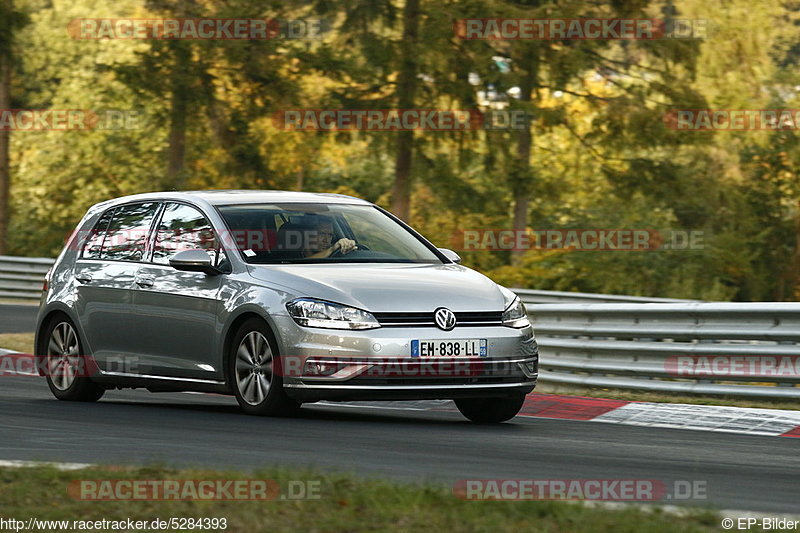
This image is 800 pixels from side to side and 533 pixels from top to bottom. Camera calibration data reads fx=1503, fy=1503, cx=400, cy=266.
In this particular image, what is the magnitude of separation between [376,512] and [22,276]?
2461cm

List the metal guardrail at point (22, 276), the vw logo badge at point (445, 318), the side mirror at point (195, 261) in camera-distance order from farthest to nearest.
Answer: the metal guardrail at point (22, 276) < the side mirror at point (195, 261) < the vw logo badge at point (445, 318)

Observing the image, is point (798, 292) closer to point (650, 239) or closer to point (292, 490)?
point (650, 239)

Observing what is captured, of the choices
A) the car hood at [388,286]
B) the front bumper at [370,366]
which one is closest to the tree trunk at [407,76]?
the car hood at [388,286]

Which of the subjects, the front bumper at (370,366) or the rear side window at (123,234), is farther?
the rear side window at (123,234)

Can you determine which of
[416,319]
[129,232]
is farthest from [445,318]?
[129,232]

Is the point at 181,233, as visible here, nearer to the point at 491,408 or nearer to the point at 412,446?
the point at 491,408

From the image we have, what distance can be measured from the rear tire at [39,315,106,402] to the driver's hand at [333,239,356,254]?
2.37 m

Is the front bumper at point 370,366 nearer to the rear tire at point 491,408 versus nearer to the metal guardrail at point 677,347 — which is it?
the rear tire at point 491,408

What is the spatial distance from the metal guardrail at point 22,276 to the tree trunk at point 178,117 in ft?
38.0

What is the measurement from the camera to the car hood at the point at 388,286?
9.86 metres

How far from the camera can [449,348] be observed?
32.3 feet

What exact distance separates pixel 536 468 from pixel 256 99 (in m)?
34.4

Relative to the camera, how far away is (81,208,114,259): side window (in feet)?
39.9

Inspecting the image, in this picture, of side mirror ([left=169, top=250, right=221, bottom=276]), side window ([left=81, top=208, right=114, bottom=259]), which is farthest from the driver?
side window ([left=81, top=208, right=114, bottom=259])
